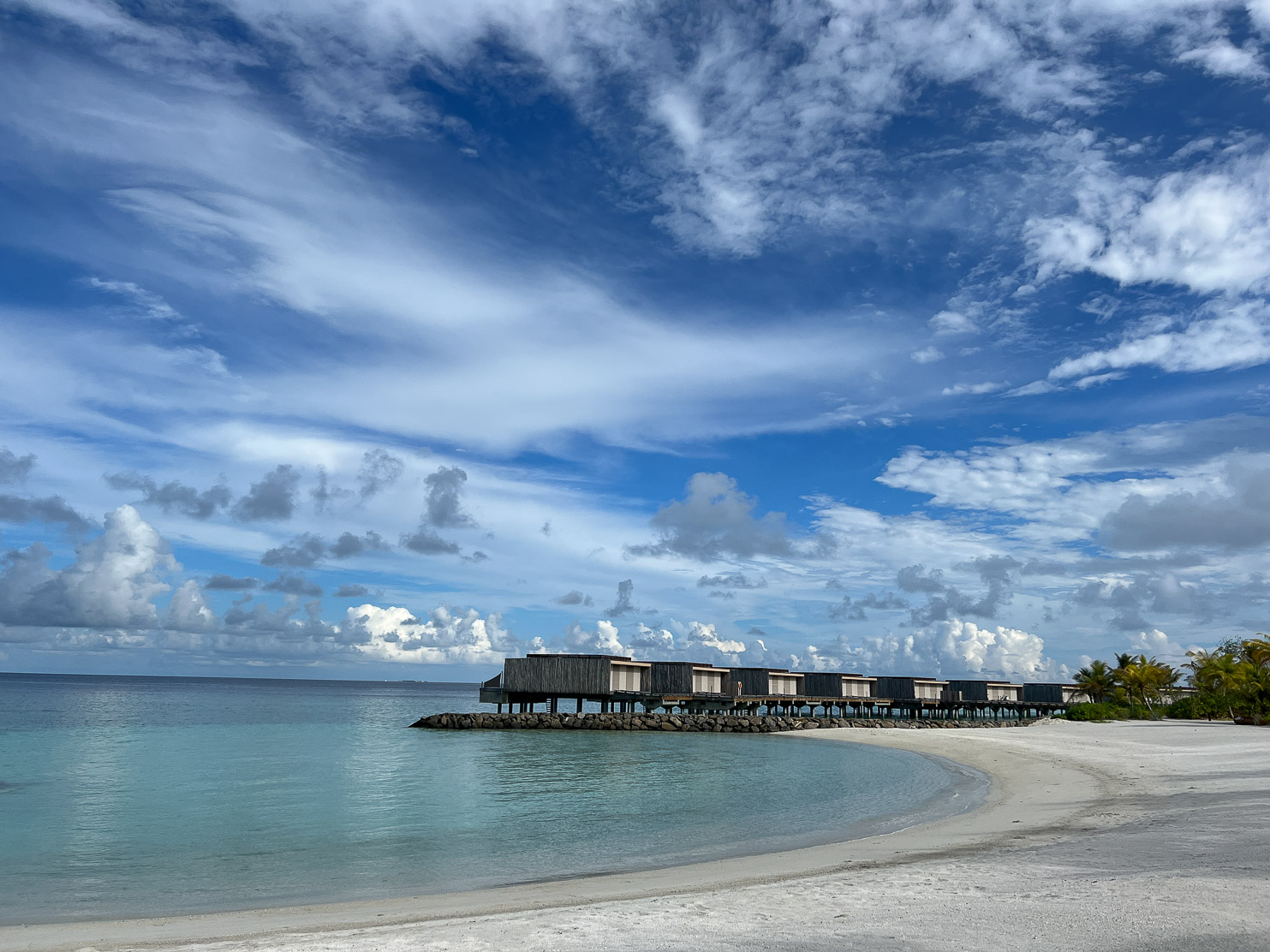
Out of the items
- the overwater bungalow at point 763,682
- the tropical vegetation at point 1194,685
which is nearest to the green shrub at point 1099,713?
the tropical vegetation at point 1194,685

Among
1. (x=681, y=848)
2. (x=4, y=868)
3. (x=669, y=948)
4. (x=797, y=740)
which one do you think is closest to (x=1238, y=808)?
(x=681, y=848)

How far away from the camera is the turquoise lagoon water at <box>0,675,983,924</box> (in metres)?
15.1

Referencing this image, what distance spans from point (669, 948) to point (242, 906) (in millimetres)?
8393

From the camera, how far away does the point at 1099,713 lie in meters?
67.6

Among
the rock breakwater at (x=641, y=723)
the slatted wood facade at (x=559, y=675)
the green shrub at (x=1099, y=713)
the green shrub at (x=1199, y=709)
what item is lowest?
the rock breakwater at (x=641, y=723)

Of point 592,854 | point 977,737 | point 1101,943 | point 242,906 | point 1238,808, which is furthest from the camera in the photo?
point 977,737

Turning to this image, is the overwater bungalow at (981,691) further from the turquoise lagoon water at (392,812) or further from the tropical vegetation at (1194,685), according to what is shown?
the turquoise lagoon water at (392,812)

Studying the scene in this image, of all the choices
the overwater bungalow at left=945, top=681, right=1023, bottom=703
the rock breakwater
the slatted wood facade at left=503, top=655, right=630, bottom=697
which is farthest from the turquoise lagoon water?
the overwater bungalow at left=945, top=681, right=1023, bottom=703

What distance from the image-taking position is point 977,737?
45562mm

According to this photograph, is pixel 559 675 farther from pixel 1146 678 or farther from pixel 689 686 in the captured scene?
pixel 1146 678

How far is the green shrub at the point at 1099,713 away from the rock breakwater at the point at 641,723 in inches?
517

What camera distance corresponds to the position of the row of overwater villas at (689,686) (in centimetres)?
5894

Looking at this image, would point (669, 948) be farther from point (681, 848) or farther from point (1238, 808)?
point (1238, 808)

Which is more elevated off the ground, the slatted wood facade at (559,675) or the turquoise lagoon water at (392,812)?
the slatted wood facade at (559,675)
